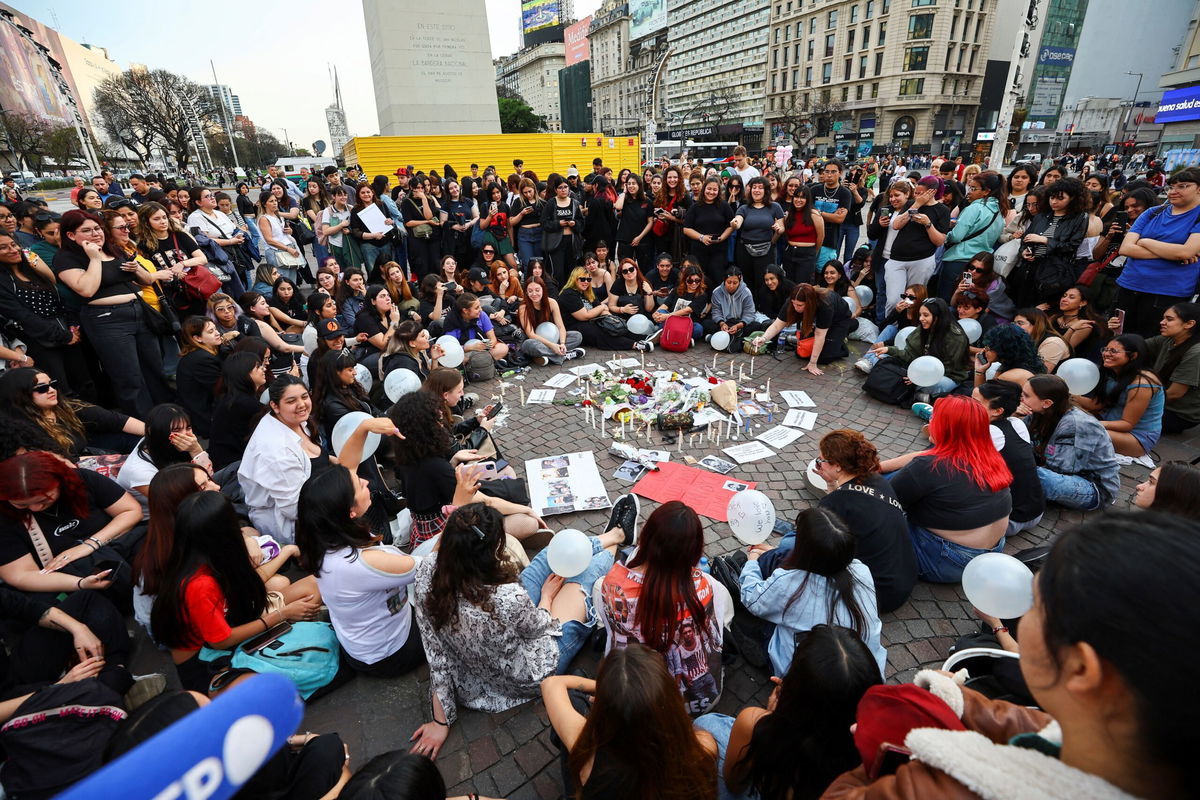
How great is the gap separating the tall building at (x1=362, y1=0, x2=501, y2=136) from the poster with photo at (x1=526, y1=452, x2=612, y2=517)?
18292 mm

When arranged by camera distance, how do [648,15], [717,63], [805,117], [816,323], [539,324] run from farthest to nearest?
[717,63] → [648,15] → [805,117] → [539,324] → [816,323]

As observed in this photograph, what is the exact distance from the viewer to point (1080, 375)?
5.10 meters

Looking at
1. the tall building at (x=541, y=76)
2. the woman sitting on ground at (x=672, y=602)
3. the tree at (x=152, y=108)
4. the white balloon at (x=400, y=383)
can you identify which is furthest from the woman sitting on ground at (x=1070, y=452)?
the tall building at (x=541, y=76)

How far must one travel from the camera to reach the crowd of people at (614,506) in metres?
1.60

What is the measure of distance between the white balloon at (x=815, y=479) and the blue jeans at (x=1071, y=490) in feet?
5.70

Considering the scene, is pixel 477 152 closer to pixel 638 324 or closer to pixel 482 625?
pixel 638 324

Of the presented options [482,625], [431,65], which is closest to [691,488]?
[482,625]

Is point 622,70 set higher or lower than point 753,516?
higher

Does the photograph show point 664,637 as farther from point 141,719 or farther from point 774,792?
point 141,719

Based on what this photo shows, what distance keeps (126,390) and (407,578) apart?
204 inches

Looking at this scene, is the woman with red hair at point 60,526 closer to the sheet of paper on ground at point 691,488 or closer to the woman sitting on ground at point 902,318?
the sheet of paper on ground at point 691,488

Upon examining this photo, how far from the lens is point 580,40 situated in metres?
86.5

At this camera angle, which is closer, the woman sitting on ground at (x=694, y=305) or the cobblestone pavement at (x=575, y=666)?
the cobblestone pavement at (x=575, y=666)

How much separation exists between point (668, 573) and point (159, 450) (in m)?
Answer: 3.98
